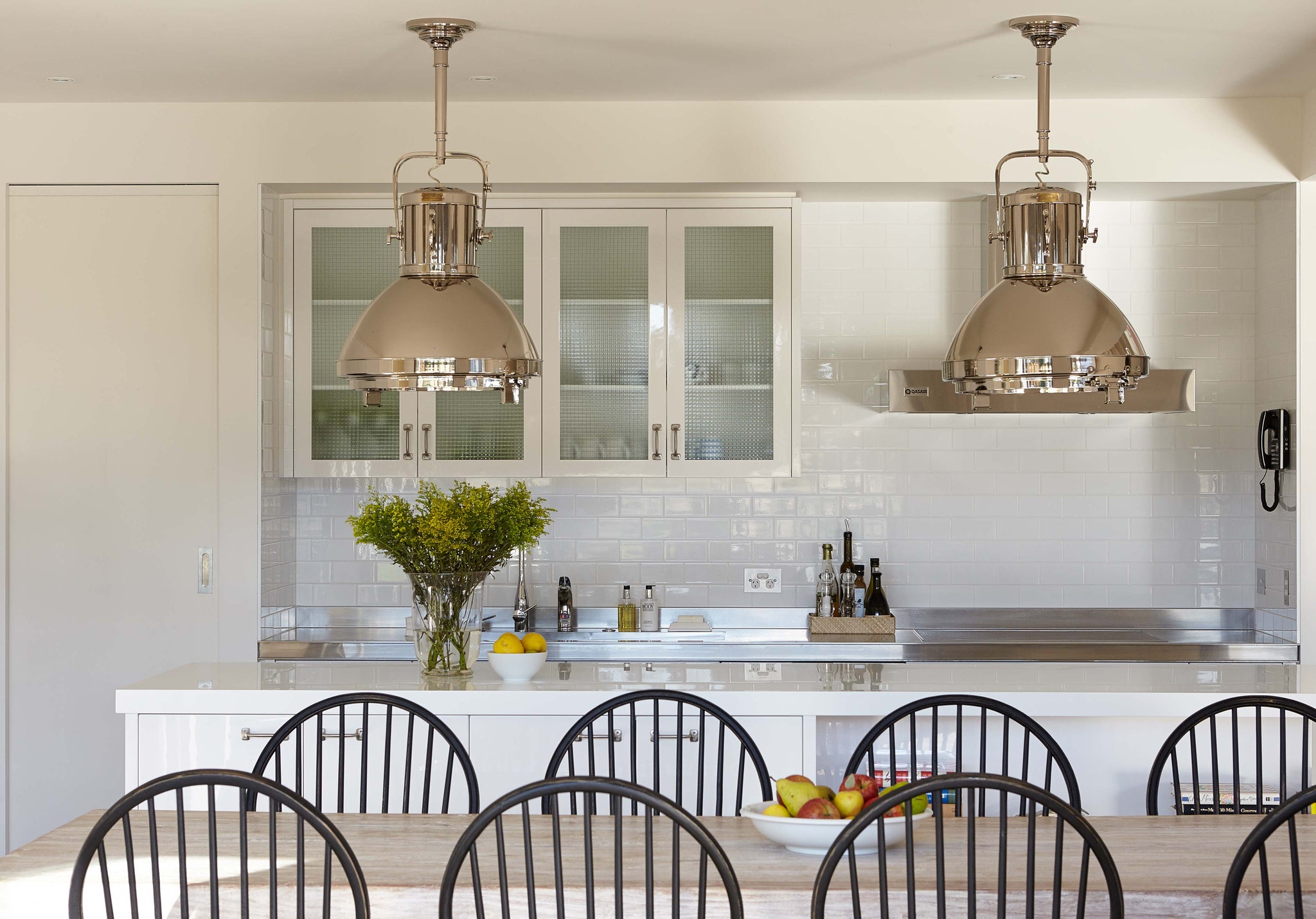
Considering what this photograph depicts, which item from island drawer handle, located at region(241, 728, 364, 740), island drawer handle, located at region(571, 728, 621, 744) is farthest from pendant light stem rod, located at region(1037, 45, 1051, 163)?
island drawer handle, located at region(241, 728, 364, 740)

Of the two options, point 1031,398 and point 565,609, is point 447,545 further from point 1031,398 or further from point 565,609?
point 1031,398

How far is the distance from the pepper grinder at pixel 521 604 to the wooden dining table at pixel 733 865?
200 cm

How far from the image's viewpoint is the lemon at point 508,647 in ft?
9.80

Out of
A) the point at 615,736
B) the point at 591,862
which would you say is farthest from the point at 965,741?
the point at 591,862

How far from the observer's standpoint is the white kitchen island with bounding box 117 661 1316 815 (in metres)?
2.81

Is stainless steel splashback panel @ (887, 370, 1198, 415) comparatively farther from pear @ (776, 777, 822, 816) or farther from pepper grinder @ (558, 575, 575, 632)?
pear @ (776, 777, 822, 816)

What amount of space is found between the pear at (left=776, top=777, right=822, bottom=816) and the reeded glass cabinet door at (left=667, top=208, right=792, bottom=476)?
205 cm

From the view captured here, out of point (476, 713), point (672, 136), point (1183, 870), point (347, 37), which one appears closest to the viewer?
point (1183, 870)

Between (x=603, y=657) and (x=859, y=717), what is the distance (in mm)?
1219

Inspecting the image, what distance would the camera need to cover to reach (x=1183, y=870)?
2.00 m

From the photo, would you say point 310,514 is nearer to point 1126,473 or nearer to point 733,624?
point 733,624

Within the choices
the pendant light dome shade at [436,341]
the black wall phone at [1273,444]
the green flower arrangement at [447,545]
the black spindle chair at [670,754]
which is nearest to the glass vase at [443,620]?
the green flower arrangement at [447,545]

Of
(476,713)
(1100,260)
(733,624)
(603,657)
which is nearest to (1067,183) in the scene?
(1100,260)

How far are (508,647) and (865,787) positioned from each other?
1.17 m
